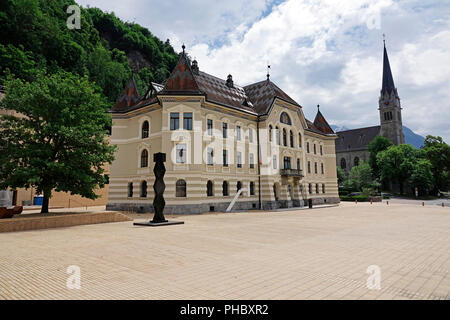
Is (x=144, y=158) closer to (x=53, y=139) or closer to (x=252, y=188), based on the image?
(x=53, y=139)

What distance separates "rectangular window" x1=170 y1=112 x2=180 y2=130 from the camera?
28484 mm

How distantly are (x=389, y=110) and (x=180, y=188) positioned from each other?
94783mm

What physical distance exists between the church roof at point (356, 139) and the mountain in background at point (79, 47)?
68.4m

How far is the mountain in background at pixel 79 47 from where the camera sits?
49156 millimetres

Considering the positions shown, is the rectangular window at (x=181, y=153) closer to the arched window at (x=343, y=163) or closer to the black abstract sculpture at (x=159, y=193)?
the black abstract sculpture at (x=159, y=193)

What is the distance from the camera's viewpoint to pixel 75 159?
66.9 feet

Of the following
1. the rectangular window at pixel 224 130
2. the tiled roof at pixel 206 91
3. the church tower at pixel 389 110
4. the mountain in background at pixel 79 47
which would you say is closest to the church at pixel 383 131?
the church tower at pixel 389 110

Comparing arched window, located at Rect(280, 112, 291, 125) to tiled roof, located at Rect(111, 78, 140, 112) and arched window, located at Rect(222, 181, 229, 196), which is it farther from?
tiled roof, located at Rect(111, 78, 140, 112)

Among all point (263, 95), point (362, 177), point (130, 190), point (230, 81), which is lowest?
point (130, 190)

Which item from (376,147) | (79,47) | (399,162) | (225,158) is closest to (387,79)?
(376,147)

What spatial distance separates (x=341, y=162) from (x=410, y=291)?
105 m

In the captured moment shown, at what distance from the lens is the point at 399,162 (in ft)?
241

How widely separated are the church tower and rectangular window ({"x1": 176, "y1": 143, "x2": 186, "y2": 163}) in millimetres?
90458

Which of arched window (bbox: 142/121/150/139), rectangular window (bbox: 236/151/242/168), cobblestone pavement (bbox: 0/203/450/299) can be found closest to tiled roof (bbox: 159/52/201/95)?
arched window (bbox: 142/121/150/139)
